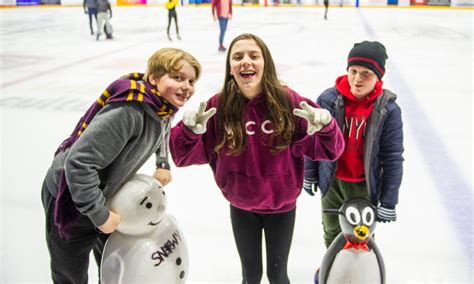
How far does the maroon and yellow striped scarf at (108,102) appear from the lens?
1187 millimetres

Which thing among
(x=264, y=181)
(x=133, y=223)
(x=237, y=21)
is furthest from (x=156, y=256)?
(x=237, y=21)

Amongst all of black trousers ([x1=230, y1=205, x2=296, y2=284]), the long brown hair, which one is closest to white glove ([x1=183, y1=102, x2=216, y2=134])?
the long brown hair

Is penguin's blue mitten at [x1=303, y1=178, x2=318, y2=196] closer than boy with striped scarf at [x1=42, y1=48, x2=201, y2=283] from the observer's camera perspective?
No

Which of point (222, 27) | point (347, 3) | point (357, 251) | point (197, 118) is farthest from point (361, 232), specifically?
point (347, 3)

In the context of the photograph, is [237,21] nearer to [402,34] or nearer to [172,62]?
[402,34]

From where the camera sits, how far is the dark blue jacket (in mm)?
1534

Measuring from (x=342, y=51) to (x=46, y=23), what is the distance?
8646 millimetres

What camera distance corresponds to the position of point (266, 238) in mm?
1600

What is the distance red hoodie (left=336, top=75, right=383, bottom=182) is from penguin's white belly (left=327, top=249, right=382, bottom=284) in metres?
0.37

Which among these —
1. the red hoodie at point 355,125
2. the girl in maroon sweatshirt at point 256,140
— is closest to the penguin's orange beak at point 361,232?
the girl in maroon sweatshirt at point 256,140

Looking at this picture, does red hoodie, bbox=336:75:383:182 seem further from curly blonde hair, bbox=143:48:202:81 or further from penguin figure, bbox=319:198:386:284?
curly blonde hair, bbox=143:48:202:81

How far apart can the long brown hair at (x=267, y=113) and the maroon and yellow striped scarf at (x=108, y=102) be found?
222mm

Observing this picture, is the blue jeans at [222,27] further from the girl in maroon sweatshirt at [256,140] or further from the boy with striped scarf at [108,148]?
the boy with striped scarf at [108,148]

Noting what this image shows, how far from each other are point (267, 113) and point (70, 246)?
72 centimetres
